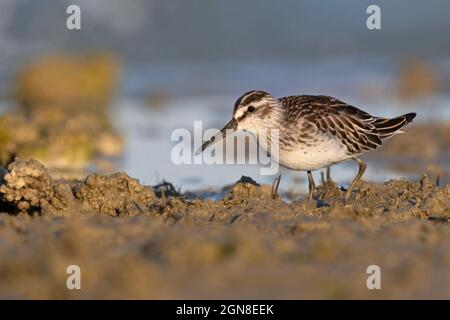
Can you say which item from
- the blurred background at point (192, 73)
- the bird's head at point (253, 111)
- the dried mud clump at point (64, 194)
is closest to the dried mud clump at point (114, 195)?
the dried mud clump at point (64, 194)

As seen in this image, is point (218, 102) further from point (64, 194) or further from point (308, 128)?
point (64, 194)

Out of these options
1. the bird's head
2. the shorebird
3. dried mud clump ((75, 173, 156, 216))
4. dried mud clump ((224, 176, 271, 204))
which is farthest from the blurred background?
dried mud clump ((75, 173, 156, 216))

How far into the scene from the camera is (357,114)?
959 cm

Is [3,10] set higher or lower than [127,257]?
higher

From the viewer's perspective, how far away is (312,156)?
8875 millimetres

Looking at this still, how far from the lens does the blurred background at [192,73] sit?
495 inches

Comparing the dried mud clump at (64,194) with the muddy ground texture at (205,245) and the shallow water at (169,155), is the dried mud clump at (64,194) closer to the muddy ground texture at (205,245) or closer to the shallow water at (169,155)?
the muddy ground texture at (205,245)

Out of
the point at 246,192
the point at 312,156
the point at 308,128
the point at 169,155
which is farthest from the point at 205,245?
the point at 169,155

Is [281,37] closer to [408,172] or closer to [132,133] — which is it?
[132,133]

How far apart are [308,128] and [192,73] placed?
1330 cm

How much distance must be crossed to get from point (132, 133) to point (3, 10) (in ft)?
31.0

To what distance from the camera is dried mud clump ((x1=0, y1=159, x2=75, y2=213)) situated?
317 inches

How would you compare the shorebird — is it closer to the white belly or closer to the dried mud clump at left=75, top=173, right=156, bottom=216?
the white belly
